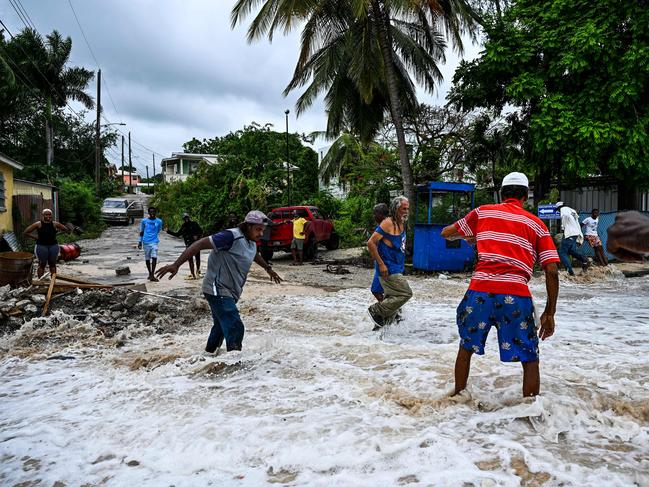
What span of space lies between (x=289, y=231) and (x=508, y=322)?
12735 mm

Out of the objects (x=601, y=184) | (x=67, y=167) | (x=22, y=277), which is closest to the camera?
(x=22, y=277)

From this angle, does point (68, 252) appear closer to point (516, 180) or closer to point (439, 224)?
point (439, 224)

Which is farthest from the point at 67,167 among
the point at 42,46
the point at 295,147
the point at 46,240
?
the point at 46,240

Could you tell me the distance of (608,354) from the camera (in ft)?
18.5

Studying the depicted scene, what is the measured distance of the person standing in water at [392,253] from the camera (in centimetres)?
605

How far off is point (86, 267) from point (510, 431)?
41.8 feet

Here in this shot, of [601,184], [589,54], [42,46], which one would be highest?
[42,46]

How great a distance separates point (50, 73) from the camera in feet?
118

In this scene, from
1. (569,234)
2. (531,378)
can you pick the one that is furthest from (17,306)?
(569,234)

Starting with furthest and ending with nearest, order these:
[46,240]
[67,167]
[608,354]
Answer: [67,167], [46,240], [608,354]

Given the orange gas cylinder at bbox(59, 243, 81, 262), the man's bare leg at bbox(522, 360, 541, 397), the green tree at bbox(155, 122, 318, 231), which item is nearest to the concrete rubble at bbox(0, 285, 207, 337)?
→ the man's bare leg at bbox(522, 360, 541, 397)

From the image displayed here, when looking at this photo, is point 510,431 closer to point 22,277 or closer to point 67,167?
point 22,277

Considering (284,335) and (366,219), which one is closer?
(284,335)

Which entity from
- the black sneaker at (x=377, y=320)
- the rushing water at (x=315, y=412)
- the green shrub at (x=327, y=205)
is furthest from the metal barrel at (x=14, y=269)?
the green shrub at (x=327, y=205)
